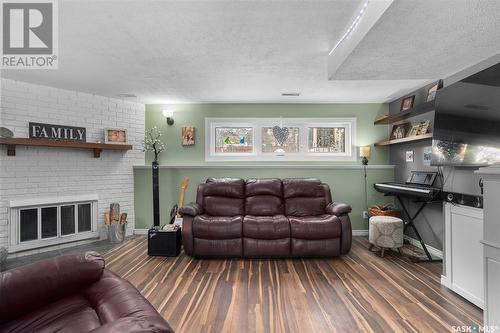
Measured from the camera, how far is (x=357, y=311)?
2.00m

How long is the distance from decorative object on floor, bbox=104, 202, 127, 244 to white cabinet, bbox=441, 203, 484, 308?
170 inches

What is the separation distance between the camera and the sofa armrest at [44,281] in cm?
116

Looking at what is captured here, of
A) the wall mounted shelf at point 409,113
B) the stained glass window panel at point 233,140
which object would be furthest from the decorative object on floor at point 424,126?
the stained glass window panel at point 233,140

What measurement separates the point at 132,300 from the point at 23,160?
3.41 metres

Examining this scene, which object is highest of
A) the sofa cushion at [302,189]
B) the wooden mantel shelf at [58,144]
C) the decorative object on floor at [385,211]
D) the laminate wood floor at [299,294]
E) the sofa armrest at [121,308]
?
the wooden mantel shelf at [58,144]

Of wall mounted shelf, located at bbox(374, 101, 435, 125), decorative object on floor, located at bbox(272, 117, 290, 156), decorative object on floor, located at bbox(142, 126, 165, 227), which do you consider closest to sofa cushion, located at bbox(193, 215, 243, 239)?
decorative object on floor, located at bbox(142, 126, 165, 227)

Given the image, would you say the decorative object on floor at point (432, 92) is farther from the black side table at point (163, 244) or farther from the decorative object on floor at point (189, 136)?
the black side table at point (163, 244)

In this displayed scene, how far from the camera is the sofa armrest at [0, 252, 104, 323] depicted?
1.16 metres

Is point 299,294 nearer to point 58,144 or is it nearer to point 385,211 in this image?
point 385,211

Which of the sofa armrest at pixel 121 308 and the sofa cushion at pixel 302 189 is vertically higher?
the sofa cushion at pixel 302 189

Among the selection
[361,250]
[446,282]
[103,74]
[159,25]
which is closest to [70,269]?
[159,25]

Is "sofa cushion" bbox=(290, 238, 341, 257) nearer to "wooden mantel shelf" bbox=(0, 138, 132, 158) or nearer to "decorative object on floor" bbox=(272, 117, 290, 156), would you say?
"decorative object on floor" bbox=(272, 117, 290, 156)

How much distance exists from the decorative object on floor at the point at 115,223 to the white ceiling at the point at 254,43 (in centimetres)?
195

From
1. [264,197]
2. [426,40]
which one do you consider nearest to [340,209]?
[264,197]
